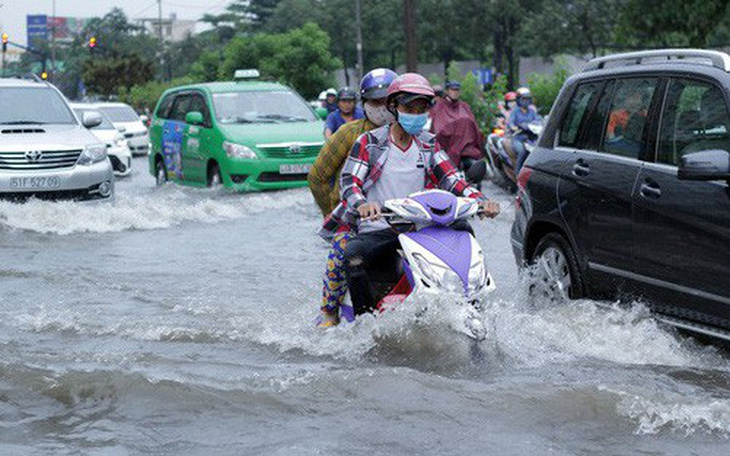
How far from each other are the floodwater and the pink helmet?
3.65 ft

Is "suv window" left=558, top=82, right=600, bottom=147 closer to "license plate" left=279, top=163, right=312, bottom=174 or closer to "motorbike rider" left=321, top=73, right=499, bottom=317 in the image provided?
"motorbike rider" left=321, top=73, right=499, bottom=317

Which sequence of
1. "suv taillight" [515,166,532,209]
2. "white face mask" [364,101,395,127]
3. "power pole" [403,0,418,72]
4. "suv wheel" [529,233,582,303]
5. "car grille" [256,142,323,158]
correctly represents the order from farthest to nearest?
"power pole" [403,0,418,72], "car grille" [256,142,323,158], "suv taillight" [515,166,532,209], "suv wheel" [529,233,582,303], "white face mask" [364,101,395,127]

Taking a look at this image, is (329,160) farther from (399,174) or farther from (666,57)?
(666,57)

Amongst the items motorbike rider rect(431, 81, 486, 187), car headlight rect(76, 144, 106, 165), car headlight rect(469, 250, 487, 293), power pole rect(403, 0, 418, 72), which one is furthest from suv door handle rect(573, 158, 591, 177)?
power pole rect(403, 0, 418, 72)

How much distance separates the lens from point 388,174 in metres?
7.85

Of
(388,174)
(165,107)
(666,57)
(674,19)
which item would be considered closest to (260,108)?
(165,107)

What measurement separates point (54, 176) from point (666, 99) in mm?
9336

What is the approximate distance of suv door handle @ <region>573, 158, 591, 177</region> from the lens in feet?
28.2

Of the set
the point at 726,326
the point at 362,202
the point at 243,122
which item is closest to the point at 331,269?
the point at 362,202

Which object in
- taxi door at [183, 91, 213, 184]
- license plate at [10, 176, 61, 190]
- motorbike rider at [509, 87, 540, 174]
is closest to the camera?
license plate at [10, 176, 61, 190]

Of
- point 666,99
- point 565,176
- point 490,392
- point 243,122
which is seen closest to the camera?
point 490,392

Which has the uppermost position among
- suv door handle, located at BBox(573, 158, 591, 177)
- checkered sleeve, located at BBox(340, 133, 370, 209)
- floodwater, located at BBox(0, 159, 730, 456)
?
checkered sleeve, located at BBox(340, 133, 370, 209)

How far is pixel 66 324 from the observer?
30.3ft

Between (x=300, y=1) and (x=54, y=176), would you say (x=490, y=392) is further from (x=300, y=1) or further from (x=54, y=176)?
(x=300, y=1)
